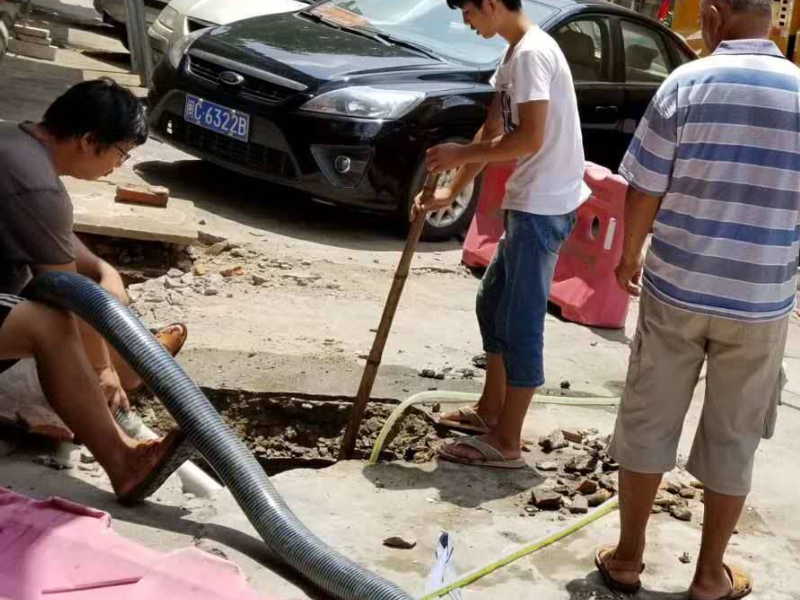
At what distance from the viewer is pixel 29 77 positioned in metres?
12.1

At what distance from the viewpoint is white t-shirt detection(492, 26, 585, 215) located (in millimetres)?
4742

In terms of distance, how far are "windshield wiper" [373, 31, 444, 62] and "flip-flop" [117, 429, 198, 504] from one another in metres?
5.29

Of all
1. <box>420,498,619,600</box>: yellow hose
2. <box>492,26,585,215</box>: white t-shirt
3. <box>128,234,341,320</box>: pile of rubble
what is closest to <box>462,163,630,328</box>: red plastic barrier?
<box>128,234,341,320</box>: pile of rubble

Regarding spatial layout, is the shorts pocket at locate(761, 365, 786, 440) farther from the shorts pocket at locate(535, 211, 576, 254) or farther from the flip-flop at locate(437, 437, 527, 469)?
the flip-flop at locate(437, 437, 527, 469)

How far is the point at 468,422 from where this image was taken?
5441 mm

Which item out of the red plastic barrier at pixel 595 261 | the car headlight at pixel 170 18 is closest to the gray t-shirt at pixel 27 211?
the red plastic barrier at pixel 595 261

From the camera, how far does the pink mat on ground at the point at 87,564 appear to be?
11.7 feet

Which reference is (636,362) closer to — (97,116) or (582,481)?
(582,481)

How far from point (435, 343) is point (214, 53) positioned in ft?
10.5

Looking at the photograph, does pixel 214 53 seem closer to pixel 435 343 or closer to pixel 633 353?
pixel 435 343

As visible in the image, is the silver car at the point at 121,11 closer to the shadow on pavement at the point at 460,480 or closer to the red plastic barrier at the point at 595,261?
the red plastic barrier at the point at 595,261

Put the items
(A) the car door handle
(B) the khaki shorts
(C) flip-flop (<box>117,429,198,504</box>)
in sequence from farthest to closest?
(A) the car door handle, (C) flip-flop (<box>117,429,198,504</box>), (B) the khaki shorts

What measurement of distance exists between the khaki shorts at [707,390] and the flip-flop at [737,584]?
14.8 inches

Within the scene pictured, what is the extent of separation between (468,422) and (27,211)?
2075 mm
